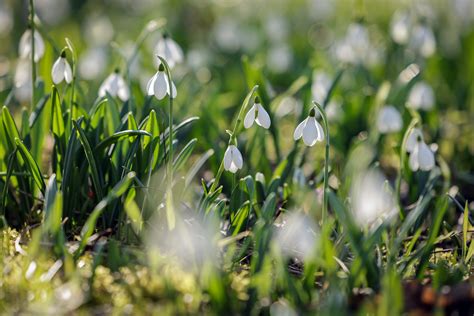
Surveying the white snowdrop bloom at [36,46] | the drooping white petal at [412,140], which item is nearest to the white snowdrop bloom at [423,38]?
the drooping white petal at [412,140]

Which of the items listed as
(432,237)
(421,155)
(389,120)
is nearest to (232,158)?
(432,237)

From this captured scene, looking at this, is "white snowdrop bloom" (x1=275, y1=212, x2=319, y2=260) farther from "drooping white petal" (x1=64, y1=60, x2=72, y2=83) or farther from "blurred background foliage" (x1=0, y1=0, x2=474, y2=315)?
"drooping white petal" (x1=64, y1=60, x2=72, y2=83)

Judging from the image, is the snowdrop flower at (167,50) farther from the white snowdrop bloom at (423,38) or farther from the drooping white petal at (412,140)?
the white snowdrop bloom at (423,38)

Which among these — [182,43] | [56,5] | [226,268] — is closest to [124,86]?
[226,268]

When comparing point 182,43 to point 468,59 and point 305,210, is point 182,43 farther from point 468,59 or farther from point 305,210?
point 305,210

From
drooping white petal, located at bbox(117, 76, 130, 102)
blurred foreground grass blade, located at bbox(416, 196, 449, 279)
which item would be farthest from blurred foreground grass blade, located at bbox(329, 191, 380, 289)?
drooping white petal, located at bbox(117, 76, 130, 102)

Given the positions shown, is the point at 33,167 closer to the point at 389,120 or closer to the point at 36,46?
the point at 36,46
